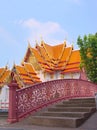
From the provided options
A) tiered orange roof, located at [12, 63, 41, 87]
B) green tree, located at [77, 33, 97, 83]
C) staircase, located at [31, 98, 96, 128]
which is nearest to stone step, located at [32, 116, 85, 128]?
staircase, located at [31, 98, 96, 128]

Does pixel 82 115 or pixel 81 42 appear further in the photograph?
pixel 81 42

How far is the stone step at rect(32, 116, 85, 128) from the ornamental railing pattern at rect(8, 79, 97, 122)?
70 cm

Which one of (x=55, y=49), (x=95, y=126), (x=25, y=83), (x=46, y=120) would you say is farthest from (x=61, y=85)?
(x=55, y=49)

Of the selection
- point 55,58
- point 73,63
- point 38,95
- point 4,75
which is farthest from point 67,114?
point 55,58

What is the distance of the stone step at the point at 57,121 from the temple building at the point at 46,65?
22.4m

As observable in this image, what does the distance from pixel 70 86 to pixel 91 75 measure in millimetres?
3291

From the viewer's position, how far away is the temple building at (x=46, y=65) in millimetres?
31844

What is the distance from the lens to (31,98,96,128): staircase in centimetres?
766

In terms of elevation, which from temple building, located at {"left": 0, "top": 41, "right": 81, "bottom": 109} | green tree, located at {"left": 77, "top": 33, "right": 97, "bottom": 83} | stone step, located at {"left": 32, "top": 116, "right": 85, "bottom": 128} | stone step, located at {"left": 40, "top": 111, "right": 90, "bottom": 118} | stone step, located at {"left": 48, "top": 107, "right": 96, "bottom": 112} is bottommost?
stone step, located at {"left": 32, "top": 116, "right": 85, "bottom": 128}

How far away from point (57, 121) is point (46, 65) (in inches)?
1050

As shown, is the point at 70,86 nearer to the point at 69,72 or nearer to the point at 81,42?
the point at 81,42

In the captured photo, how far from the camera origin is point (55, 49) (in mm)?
37688

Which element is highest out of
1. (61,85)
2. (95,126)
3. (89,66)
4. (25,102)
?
(89,66)

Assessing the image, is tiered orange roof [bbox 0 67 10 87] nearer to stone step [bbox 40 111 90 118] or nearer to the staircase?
the staircase
